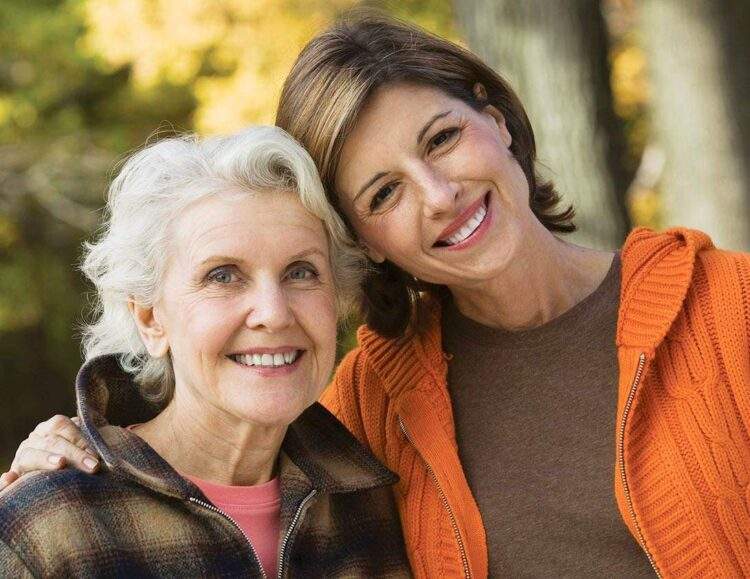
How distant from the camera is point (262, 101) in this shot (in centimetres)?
866

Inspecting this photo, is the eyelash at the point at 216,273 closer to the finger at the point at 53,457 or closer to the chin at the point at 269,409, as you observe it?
the chin at the point at 269,409

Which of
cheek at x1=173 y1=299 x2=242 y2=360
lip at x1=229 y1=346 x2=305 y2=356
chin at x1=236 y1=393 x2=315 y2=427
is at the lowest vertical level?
chin at x1=236 y1=393 x2=315 y2=427

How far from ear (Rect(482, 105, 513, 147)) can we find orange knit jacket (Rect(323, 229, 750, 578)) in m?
0.42

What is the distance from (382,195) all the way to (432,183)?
0.16m

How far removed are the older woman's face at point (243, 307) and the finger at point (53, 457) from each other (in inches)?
11.0

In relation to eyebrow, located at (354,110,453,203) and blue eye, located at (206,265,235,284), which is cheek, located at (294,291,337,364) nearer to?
blue eye, located at (206,265,235,284)

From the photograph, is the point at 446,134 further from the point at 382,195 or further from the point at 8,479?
the point at 8,479

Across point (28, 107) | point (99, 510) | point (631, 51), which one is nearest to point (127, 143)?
point (28, 107)

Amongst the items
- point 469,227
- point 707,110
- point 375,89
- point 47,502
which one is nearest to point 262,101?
point 707,110

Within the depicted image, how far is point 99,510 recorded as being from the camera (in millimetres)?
2391

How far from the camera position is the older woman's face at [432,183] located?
2.78 meters

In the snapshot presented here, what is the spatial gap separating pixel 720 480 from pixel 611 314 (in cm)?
50

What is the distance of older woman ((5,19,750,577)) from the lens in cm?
257

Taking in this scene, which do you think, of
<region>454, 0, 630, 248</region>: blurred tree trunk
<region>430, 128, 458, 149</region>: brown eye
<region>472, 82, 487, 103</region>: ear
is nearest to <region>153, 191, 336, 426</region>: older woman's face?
<region>430, 128, 458, 149</region>: brown eye
